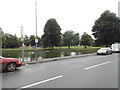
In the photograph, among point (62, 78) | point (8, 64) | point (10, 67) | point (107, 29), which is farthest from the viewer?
point (107, 29)

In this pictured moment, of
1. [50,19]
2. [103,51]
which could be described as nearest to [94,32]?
[50,19]

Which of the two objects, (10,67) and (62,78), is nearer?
(62,78)

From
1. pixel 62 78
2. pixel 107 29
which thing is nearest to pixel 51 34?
pixel 107 29

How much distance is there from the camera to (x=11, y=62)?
955 cm

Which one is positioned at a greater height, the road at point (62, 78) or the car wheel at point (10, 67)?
the car wheel at point (10, 67)

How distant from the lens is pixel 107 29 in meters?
44.0

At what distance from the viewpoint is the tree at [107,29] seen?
43656mm

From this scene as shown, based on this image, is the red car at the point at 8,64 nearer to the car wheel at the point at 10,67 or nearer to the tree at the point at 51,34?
the car wheel at the point at 10,67

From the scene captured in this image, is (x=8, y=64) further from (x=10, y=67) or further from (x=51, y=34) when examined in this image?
(x=51, y=34)

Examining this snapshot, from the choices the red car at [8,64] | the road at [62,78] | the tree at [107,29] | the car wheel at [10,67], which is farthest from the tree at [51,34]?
the road at [62,78]

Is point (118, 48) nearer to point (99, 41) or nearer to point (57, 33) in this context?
point (99, 41)

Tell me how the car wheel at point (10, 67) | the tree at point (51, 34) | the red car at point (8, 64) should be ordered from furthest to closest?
the tree at point (51, 34) < the car wheel at point (10, 67) < the red car at point (8, 64)

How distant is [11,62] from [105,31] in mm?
39944

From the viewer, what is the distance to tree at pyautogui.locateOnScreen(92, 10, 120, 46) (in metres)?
43.7
